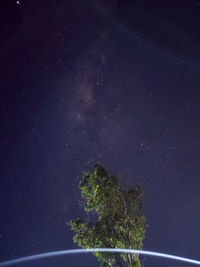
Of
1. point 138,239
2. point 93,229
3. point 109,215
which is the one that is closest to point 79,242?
point 93,229

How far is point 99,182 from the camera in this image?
18.2 metres

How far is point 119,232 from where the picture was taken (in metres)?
17.3

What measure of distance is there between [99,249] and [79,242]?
1.31 meters

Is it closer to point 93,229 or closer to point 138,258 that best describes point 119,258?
point 138,258

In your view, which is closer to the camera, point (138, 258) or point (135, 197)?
point (138, 258)

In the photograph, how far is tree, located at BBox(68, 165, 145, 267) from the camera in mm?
17297

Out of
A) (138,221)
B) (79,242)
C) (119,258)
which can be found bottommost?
(79,242)

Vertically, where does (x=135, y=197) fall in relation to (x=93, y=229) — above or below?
above

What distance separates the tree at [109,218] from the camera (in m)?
17.3

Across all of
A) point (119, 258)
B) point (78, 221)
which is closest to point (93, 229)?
point (78, 221)

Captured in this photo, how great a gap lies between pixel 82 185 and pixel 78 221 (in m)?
2.19

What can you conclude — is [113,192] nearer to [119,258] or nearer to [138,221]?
[138,221]

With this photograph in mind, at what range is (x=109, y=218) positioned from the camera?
18.0 metres

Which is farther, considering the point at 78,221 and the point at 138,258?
the point at 78,221
